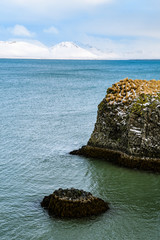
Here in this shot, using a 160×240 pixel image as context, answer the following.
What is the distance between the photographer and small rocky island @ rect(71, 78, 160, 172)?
20000 millimetres

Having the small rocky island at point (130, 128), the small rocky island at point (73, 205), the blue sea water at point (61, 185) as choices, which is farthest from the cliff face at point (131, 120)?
the small rocky island at point (73, 205)

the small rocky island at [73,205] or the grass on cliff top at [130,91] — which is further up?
the grass on cliff top at [130,91]

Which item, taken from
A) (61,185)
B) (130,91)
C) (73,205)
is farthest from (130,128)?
(73,205)

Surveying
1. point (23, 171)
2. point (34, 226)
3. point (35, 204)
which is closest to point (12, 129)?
point (23, 171)

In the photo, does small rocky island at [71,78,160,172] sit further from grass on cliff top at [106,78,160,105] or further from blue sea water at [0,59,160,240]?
blue sea water at [0,59,160,240]

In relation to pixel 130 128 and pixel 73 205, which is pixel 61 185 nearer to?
pixel 73 205

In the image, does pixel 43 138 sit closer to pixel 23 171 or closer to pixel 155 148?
pixel 23 171

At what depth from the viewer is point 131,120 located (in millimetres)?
20375

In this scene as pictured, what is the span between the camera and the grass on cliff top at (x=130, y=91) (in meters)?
21.4

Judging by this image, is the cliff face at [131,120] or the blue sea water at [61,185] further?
the cliff face at [131,120]

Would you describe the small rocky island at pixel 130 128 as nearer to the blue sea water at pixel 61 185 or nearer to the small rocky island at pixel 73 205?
the blue sea water at pixel 61 185

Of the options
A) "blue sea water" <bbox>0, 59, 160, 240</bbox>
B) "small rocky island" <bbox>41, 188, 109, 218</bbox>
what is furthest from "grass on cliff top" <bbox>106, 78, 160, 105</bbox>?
"small rocky island" <bbox>41, 188, 109, 218</bbox>

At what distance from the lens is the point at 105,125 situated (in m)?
22.1

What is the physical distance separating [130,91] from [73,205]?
32.6 feet
